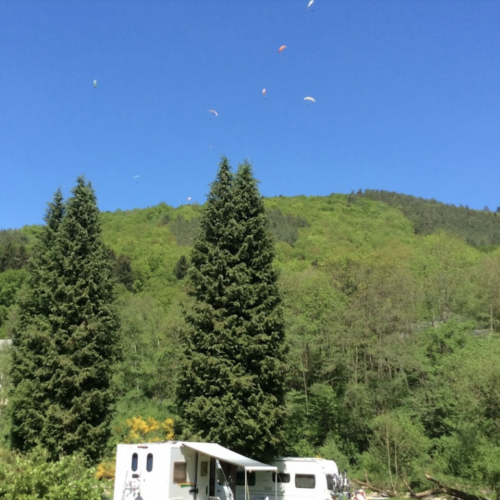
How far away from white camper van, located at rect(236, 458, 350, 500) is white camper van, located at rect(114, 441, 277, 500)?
144 inches

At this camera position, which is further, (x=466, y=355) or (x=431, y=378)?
(x=431, y=378)

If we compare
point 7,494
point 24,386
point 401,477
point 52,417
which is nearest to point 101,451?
point 52,417

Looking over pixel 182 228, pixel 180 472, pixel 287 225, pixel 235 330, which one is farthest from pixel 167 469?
pixel 182 228

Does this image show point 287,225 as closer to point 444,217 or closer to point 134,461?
point 444,217

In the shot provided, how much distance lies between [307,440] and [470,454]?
51.1 ft

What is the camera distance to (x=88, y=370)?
22.5m

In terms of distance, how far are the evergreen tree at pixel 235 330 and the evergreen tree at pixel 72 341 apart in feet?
13.5

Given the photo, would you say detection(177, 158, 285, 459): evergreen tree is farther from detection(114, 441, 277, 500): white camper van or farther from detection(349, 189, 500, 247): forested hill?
detection(349, 189, 500, 247): forested hill

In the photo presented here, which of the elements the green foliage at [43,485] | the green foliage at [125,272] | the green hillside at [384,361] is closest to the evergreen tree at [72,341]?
the green hillside at [384,361]

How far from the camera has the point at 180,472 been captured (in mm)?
15898

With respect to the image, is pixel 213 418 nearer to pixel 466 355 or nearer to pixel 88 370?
pixel 88 370

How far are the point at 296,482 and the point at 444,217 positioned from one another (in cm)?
9781

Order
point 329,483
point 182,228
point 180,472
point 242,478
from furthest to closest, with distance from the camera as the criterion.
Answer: point 182,228, point 242,478, point 329,483, point 180,472

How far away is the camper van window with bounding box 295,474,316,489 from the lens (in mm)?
20062
